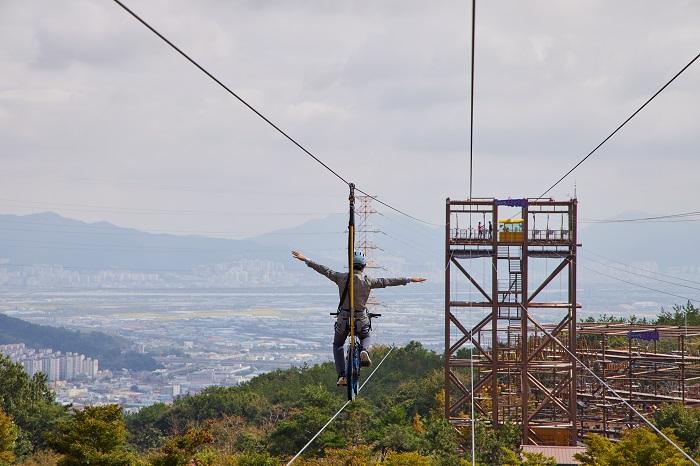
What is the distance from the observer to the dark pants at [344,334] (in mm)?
16906

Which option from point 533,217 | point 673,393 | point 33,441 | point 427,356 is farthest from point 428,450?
point 427,356

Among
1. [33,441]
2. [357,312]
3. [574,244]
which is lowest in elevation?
[33,441]

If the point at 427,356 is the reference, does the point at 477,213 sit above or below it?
above

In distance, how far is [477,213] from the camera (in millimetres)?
37031

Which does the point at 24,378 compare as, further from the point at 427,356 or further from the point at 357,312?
the point at 357,312

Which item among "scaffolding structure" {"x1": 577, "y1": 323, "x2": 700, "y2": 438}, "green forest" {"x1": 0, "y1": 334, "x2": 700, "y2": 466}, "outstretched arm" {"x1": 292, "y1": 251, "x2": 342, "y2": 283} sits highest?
"outstretched arm" {"x1": 292, "y1": 251, "x2": 342, "y2": 283}

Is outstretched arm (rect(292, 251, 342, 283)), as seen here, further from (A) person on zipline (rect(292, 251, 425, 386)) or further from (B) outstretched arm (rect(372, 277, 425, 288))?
(B) outstretched arm (rect(372, 277, 425, 288))

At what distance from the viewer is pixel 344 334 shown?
17.1 m

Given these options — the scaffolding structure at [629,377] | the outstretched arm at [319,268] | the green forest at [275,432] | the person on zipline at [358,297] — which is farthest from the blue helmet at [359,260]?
the scaffolding structure at [629,377]

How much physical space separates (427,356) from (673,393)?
3221 cm

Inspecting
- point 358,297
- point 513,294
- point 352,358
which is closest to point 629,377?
point 513,294

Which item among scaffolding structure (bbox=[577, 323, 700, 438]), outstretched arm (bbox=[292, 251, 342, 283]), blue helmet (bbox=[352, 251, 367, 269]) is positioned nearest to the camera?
outstretched arm (bbox=[292, 251, 342, 283])

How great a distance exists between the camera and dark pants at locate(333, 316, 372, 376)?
1691cm

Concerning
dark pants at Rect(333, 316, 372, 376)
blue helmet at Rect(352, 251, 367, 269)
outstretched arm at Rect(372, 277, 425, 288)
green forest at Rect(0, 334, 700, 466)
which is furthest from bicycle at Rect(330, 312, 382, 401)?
green forest at Rect(0, 334, 700, 466)
